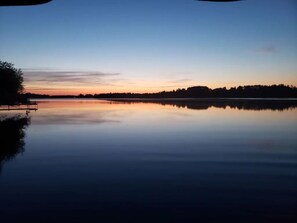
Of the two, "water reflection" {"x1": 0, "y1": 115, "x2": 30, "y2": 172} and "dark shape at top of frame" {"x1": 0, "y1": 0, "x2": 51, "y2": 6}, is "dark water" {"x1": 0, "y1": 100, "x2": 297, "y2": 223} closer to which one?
"water reflection" {"x1": 0, "y1": 115, "x2": 30, "y2": 172}

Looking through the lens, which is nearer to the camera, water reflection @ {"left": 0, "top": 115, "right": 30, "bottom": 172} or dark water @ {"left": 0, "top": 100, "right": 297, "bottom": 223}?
dark water @ {"left": 0, "top": 100, "right": 297, "bottom": 223}

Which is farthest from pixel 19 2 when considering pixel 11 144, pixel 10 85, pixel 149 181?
pixel 10 85

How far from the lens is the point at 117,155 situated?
18.1 m

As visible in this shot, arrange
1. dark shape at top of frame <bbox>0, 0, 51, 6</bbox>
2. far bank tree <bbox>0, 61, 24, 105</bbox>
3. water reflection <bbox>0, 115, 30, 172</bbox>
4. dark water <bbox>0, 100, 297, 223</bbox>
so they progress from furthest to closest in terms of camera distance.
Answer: far bank tree <bbox>0, 61, 24, 105</bbox>, water reflection <bbox>0, 115, 30, 172</bbox>, dark water <bbox>0, 100, 297, 223</bbox>, dark shape at top of frame <bbox>0, 0, 51, 6</bbox>

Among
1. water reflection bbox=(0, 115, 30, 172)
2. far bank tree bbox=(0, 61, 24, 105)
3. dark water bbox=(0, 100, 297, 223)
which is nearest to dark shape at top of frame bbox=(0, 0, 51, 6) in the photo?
dark water bbox=(0, 100, 297, 223)

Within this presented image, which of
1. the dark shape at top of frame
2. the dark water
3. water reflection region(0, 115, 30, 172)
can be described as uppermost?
the dark shape at top of frame

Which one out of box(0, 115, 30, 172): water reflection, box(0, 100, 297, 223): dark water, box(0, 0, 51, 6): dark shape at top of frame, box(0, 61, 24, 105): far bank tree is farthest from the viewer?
box(0, 61, 24, 105): far bank tree

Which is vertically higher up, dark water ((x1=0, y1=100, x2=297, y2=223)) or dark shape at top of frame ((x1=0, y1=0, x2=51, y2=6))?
dark shape at top of frame ((x1=0, y1=0, x2=51, y2=6))

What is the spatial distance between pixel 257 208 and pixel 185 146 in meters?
11.9

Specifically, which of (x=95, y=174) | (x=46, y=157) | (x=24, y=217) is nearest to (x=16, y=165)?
(x=46, y=157)

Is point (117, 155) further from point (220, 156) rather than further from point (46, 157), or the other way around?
point (220, 156)

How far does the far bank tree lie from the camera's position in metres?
55.8

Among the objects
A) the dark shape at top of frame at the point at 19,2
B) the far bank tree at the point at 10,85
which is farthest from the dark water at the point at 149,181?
the far bank tree at the point at 10,85

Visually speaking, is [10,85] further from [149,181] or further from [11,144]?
[149,181]
